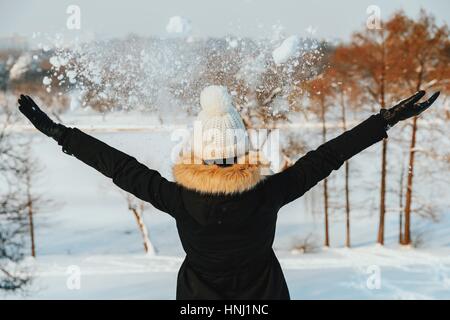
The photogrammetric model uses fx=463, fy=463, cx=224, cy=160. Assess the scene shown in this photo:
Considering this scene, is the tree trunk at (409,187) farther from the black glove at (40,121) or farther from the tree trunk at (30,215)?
the black glove at (40,121)

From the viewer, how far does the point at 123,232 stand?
15.3m

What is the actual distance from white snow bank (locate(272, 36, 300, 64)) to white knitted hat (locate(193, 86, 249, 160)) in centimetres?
166

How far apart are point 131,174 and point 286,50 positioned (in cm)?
194

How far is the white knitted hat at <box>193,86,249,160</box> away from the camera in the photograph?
121 cm

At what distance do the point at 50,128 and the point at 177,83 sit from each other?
2.13 m

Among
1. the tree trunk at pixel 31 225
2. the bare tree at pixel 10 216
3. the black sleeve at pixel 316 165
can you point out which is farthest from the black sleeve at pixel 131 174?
the tree trunk at pixel 31 225

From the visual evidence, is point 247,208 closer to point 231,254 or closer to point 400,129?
point 231,254

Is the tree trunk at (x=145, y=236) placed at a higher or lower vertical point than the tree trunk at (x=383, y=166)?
lower

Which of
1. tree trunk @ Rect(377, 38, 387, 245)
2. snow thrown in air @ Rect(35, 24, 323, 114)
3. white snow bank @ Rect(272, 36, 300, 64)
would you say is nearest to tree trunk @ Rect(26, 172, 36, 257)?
tree trunk @ Rect(377, 38, 387, 245)

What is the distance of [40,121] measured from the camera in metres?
1.33

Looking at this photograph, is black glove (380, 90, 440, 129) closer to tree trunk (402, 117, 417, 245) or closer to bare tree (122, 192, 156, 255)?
tree trunk (402, 117, 417, 245)

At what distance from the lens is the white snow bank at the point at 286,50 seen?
284 cm

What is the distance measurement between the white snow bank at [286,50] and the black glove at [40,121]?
182cm

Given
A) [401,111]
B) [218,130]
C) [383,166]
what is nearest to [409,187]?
[383,166]
